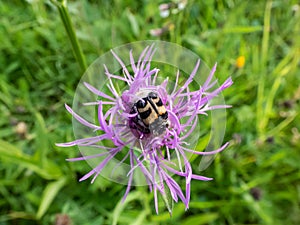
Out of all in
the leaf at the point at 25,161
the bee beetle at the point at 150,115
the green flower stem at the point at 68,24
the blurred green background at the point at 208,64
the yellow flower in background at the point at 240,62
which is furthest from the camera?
the yellow flower in background at the point at 240,62

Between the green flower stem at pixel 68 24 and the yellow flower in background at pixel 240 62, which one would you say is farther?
the yellow flower in background at pixel 240 62

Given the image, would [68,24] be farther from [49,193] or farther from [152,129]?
[49,193]

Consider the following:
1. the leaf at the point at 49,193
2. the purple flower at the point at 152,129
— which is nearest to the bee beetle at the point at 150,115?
the purple flower at the point at 152,129

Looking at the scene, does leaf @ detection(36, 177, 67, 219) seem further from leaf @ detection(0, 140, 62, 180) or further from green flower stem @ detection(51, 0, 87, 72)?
green flower stem @ detection(51, 0, 87, 72)

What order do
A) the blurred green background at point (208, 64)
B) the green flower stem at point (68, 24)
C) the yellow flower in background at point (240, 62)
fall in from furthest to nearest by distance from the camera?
the yellow flower in background at point (240, 62) < the blurred green background at point (208, 64) < the green flower stem at point (68, 24)

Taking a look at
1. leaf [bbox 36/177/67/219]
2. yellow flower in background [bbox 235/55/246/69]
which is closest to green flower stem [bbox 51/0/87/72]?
leaf [bbox 36/177/67/219]

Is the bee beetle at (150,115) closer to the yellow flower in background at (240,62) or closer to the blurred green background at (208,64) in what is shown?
the blurred green background at (208,64)

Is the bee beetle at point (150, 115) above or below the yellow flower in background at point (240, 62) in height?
above
